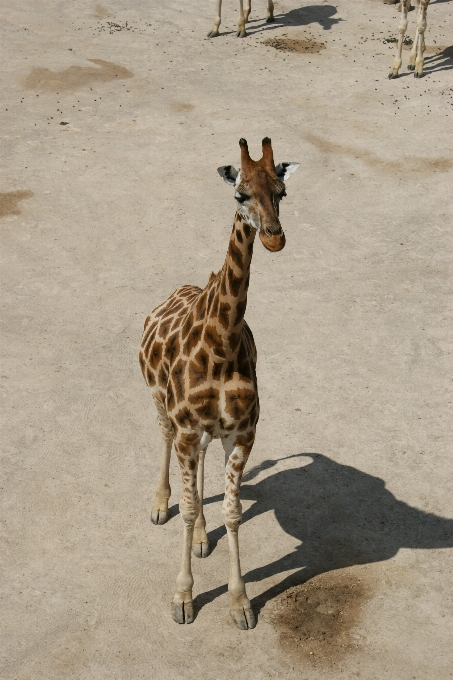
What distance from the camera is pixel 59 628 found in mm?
8141

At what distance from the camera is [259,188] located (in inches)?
256

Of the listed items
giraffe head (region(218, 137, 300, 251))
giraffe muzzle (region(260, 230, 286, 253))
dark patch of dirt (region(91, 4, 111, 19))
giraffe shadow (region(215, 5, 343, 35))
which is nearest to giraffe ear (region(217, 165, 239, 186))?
giraffe head (region(218, 137, 300, 251))

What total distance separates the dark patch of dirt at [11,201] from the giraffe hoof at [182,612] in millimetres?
9356

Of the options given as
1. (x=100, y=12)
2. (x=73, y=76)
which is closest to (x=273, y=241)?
(x=73, y=76)

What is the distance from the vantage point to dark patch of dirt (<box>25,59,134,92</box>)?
2045 cm

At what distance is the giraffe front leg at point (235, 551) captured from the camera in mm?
7945

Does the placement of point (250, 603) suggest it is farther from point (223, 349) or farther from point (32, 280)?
point (32, 280)

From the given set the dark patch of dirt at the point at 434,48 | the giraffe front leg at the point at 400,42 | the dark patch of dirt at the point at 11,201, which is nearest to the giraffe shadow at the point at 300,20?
the dark patch of dirt at the point at 434,48

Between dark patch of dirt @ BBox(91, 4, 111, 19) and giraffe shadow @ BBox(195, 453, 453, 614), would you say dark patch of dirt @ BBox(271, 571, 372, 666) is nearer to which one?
giraffe shadow @ BBox(195, 453, 453, 614)

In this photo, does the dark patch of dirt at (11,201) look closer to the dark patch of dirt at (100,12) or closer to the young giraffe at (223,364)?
the young giraffe at (223,364)

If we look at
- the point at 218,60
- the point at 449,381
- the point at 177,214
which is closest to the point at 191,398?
the point at 449,381

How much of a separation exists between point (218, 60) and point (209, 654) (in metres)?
17.6

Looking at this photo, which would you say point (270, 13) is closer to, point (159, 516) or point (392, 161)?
point (392, 161)

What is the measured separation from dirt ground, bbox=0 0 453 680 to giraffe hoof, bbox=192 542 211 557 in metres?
0.10
